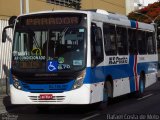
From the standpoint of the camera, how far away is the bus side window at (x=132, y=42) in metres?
17.9

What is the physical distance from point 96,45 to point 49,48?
1307 millimetres

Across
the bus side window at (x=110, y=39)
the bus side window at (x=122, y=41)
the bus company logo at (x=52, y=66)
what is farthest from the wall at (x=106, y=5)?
the bus company logo at (x=52, y=66)

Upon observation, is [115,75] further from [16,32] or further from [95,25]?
[16,32]

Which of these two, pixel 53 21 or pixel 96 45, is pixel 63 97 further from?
pixel 53 21

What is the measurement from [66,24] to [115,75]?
2.82 metres

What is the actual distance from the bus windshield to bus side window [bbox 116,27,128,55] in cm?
298

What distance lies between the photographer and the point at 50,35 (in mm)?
14016

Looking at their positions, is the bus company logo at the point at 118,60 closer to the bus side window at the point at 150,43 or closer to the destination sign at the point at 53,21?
the destination sign at the point at 53,21

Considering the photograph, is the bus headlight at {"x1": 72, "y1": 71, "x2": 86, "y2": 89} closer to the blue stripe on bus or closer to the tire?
the blue stripe on bus

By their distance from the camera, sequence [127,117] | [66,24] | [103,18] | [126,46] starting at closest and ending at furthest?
[127,117]
[66,24]
[103,18]
[126,46]

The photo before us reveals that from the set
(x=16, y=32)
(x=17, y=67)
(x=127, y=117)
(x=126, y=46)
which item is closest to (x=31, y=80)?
(x=17, y=67)

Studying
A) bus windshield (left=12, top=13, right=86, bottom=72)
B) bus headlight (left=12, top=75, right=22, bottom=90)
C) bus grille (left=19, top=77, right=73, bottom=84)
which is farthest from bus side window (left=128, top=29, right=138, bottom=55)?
bus headlight (left=12, top=75, right=22, bottom=90)

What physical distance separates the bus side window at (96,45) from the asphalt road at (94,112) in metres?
1.46

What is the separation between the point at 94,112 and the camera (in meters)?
14.7
